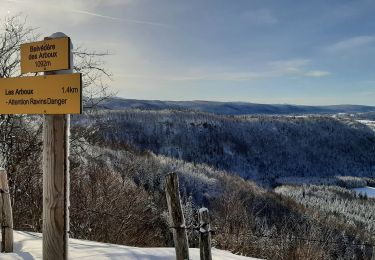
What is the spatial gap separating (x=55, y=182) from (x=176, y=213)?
1.52 m

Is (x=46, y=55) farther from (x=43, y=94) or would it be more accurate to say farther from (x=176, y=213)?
(x=176, y=213)

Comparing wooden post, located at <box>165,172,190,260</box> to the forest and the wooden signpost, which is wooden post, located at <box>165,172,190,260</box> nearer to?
the wooden signpost

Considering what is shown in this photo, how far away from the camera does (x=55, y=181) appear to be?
432cm

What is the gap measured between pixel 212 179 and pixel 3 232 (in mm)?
60689

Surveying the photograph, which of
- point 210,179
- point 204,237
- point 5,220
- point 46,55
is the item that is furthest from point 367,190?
point 46,55

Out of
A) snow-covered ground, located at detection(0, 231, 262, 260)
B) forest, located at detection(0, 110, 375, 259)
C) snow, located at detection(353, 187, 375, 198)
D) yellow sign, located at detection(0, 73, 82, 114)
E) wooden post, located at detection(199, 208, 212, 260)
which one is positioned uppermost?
yellow sign, located at detection(0, 73, 82, 114)

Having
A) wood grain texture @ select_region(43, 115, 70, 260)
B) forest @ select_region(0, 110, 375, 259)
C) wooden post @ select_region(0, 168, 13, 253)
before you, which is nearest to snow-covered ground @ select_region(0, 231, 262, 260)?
wooden post @ select_region(0, 168, 13, 253)

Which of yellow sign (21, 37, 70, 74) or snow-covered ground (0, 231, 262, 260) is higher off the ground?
yellow sign (21, 37, 70, 74)

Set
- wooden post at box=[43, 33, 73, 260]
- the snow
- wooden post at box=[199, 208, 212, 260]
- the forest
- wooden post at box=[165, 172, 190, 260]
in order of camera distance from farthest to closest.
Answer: the snow
the forest
wooden post at box=[199, 208, 212, 260]
wooden post at box=[165, 172, 190, 260]
wooden post at box=[43, 33, 73, 260]

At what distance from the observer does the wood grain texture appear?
14.1 feet

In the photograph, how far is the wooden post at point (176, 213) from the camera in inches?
203

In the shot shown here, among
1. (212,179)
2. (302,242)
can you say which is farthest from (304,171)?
(302,242)

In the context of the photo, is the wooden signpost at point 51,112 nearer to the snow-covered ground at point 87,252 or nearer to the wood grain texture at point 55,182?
the wood grain texture at point 55,182

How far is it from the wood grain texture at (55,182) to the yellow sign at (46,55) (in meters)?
0.49
